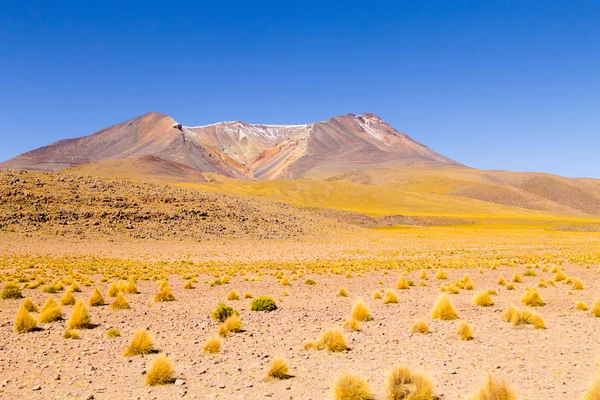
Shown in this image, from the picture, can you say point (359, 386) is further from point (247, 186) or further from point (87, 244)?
point (247, 186)

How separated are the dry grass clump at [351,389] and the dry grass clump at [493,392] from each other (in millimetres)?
1446

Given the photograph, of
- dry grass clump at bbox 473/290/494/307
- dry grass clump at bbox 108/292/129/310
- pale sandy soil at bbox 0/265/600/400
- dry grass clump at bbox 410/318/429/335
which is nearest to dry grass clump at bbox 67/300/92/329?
pale sandy soil at bbox 0/265/600/400

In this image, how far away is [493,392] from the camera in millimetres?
5996

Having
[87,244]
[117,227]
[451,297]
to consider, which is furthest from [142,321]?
[117,227]

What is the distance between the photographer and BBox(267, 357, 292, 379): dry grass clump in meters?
8.17

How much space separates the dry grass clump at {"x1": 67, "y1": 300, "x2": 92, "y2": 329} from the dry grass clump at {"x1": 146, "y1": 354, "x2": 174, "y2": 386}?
485 cm

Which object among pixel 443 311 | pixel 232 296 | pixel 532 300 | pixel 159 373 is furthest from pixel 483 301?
pixel 159 373

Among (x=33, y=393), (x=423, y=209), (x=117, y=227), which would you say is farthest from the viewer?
(x=423, y=209)

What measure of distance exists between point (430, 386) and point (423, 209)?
125225 mm

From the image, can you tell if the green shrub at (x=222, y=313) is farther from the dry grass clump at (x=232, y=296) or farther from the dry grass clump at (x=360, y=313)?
the dry grass clump at (x=232, y=296)

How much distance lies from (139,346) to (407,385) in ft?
17.8

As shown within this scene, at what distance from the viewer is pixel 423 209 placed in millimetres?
128250

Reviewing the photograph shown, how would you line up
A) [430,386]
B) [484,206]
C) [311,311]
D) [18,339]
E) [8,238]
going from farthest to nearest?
[484,206]
[8,238]
[311,311]
[18,339]
[430,386]

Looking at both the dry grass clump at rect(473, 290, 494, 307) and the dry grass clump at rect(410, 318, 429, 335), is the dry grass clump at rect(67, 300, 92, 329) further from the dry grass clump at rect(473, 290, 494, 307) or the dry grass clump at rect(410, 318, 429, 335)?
the dry grass clump at rect(473, 290, 494, 307)
